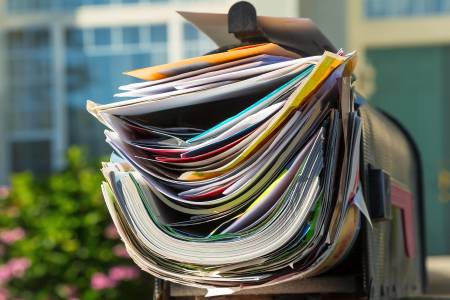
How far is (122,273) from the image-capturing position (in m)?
5.43

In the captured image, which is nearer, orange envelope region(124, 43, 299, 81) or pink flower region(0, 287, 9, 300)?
orange envelope region(124, 43, 299, 81)

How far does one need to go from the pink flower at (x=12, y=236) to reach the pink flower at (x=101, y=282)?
1.89 ft

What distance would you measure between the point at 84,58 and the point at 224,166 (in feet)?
18.6

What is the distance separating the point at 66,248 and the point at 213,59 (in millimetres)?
3431

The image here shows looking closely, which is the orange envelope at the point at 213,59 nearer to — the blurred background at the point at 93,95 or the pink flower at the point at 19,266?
the blurred background at the point at 93,95

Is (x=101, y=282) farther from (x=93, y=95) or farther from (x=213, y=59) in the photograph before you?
(x=213, y=59)

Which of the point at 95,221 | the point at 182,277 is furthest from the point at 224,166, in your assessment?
the point at 95,221

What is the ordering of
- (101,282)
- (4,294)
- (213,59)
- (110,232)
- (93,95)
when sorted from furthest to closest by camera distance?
(93,95) < (4,294) < (110,232) < (101,282) < (213,59)

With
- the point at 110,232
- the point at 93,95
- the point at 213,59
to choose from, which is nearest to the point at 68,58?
the point at 93,95

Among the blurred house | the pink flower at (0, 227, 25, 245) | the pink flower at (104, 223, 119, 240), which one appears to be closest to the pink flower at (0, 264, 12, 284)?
the pink flower at (0, 227, 25, 245)

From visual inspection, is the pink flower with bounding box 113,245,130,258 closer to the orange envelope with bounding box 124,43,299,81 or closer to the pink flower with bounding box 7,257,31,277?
the pink flower with bounding box 7,257,31,277

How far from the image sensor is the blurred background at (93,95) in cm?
547

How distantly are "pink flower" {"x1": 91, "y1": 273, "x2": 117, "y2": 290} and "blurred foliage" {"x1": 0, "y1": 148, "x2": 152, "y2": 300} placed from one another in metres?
0.01

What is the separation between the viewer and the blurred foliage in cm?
545
